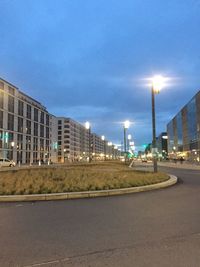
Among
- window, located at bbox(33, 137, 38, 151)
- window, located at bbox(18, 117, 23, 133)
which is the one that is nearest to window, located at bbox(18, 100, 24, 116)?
window, located at bbox(18, 117, 23, 133)

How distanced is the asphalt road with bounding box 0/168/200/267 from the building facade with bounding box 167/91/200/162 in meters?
94.9

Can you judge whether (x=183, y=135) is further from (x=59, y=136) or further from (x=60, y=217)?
(x=60, y=217)

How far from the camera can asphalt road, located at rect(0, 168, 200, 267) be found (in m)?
5.83

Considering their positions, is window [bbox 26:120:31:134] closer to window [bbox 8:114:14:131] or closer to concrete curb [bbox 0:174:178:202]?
window [bbox 8:114:14:131]

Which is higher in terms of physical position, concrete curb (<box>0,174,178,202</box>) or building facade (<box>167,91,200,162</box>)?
building facade (<box>167,91,200,162</box>)

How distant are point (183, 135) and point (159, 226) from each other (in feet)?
441

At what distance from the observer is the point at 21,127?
103750mm

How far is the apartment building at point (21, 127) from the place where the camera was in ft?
298

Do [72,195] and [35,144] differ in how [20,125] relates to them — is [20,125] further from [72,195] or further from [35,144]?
[72,195]

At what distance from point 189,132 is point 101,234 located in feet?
399

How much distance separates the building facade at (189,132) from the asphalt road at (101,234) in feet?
311

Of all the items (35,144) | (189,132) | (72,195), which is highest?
(189,132)

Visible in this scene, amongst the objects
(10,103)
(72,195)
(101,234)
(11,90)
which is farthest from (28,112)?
(101,234)

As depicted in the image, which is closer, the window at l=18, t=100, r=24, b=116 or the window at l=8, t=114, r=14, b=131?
the window at l=8, t=114, r=14, b=131
